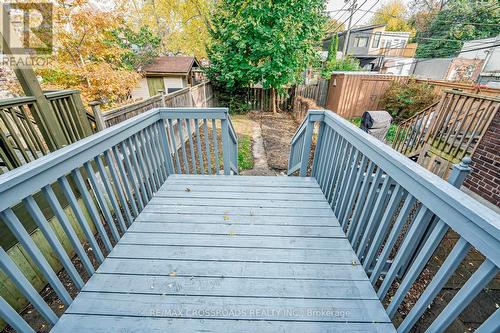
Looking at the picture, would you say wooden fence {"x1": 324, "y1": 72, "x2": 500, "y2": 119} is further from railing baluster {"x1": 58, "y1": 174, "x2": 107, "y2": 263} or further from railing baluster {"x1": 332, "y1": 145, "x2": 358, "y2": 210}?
railing baluster {"x1": 58, "y1": 174, "x2": 107, "y2": 263}

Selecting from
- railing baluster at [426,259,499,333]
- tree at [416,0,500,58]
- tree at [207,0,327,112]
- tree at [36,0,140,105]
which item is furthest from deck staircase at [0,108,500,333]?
tree at [416,0,500,58]

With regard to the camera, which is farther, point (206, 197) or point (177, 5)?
point (177, 5)

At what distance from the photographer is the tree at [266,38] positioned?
22.1 feet

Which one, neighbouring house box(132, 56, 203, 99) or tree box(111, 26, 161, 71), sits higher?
tree box(111, 26, 161, 71)

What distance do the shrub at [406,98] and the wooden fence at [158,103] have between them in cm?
748

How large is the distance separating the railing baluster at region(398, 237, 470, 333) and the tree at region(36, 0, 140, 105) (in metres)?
8.47

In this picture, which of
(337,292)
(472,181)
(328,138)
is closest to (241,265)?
(337,292)

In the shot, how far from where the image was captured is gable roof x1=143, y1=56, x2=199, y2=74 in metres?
12.6

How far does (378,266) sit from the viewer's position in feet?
4.80

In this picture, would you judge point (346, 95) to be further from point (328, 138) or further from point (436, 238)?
point (436, 238)

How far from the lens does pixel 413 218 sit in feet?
4.12

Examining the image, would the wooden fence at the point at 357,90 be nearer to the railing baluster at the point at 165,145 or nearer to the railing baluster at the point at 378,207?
the railing baluster at the point at 165,145

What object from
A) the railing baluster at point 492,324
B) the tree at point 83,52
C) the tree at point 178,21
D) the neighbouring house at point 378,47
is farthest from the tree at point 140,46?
the neighbouring house at point 378,47

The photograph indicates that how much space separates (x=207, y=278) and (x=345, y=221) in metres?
1.33
